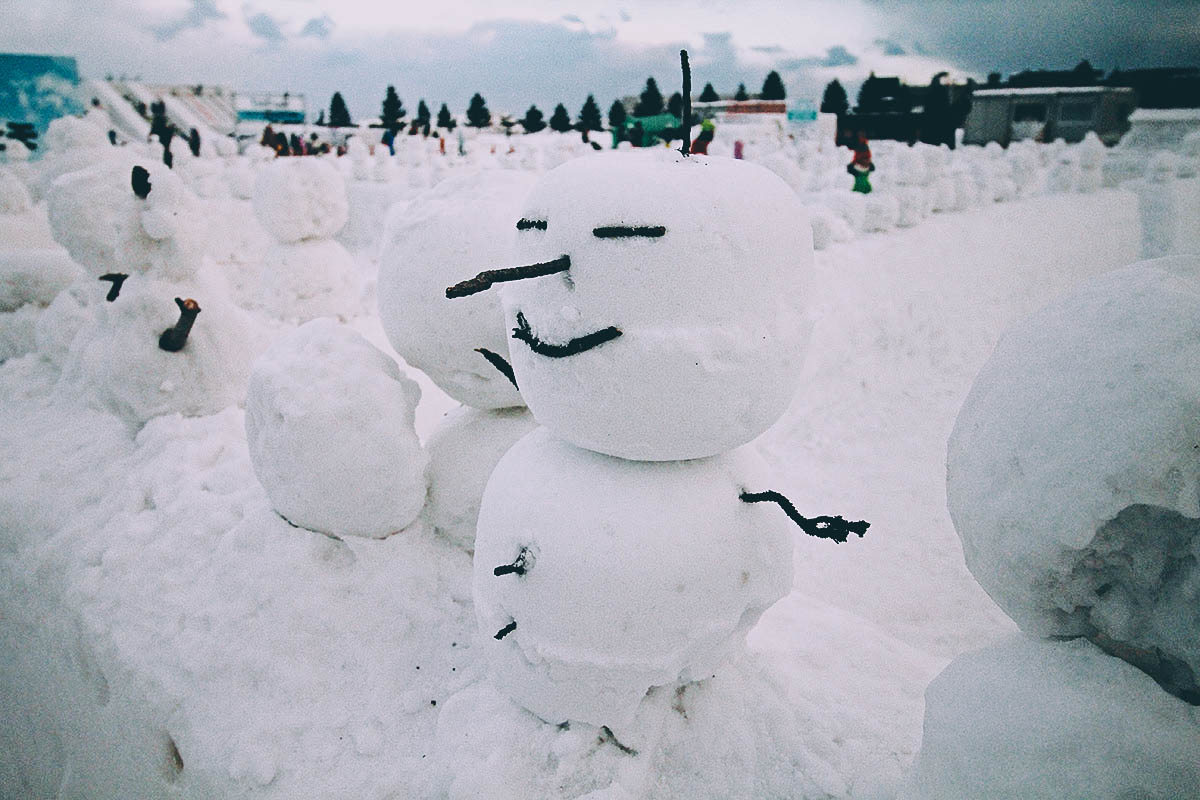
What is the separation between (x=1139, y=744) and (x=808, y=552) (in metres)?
2.61

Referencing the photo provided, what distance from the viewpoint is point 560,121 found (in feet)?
67.8

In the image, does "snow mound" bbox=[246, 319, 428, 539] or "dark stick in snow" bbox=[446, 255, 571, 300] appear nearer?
"dark stick in snow" bbox=[446, 255, 571, 300]

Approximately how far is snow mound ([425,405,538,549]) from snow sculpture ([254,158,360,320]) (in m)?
3.43

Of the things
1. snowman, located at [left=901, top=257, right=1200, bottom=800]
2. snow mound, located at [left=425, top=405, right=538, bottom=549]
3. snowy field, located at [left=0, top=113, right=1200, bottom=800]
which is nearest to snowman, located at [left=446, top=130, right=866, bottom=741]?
snowy field, located at [left=0, top=113, right=1200, bottom=800]

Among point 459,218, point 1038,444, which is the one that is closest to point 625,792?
point 1038,444

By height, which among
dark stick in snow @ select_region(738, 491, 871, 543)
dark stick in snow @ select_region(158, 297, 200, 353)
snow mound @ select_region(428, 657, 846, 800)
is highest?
dark stick in snow @ select_region(158, 297, 200, 353)

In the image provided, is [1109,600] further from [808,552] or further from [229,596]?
[808,552]

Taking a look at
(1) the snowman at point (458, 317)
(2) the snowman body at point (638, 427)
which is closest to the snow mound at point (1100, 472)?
(2) the snowman body at point (638, 427)

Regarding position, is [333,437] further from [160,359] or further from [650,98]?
[650,98]

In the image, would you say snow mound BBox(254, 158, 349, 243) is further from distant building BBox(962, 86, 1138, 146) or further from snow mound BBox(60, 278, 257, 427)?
distant building BBox(962, 86, 1138, 146)

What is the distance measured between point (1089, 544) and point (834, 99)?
2105cm

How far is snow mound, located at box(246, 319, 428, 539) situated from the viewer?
1.94m

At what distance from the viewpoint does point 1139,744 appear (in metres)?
0.99

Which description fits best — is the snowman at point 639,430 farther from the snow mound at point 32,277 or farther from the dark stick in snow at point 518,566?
the snow mound at point 32,277
